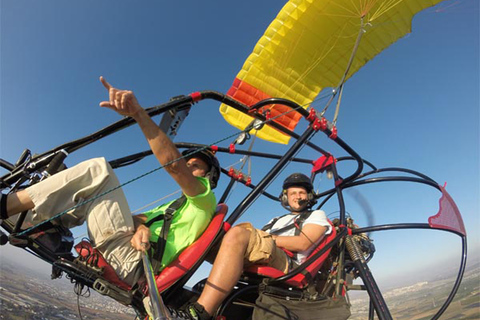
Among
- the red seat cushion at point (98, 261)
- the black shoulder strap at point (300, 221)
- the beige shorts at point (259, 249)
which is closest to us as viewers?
the red seat cushion at point (98, 261)

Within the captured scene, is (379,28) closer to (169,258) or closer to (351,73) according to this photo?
(351,73)

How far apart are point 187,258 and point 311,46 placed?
5.45 metres

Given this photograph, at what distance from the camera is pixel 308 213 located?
9.55 ft

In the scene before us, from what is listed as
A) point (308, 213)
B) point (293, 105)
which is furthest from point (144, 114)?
point (308, 213)

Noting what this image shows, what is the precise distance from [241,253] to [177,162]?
799 mm

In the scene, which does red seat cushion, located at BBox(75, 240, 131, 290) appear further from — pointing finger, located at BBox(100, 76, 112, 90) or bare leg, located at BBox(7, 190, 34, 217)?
pointing finger, located at BBox(100, 76, 112, 90)

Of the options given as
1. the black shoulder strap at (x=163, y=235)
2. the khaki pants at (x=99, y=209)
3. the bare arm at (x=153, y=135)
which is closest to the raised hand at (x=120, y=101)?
the bare arm at (x=153, y=135)

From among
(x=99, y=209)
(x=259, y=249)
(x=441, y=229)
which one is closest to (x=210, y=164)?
(x=259, y=249)

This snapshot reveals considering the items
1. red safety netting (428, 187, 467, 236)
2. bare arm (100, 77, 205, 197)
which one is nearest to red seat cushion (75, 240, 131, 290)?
bare arm (100, 77, 205, 197)

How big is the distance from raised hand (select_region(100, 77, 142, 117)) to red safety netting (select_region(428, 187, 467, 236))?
131 inches

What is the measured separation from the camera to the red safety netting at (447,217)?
10.3 feet

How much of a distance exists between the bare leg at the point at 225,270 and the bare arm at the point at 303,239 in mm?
646

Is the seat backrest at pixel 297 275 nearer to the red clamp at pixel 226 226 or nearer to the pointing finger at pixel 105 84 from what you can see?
the red clamp at pixel 226 226

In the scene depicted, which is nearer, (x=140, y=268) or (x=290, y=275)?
(x=140, y=268)
